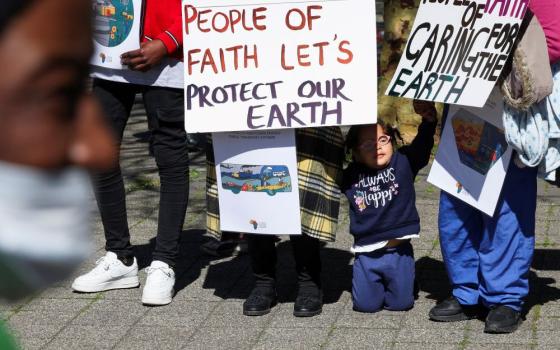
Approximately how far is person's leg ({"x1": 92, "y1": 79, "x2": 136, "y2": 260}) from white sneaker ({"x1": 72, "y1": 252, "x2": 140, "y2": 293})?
72 millimetres

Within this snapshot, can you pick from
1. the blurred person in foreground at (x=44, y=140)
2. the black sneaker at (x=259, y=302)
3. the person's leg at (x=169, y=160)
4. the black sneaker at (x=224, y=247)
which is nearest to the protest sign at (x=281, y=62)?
the person's leg at (x=169, y=160)

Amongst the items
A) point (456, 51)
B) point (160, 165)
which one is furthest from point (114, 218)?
point (456, 51)

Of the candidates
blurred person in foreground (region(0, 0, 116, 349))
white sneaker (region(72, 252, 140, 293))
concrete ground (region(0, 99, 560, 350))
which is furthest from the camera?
white sneaker (region(72, 252, 140, 293))

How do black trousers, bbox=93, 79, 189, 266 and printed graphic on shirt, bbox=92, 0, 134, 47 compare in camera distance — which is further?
black trousers, bbox=93, 79, 189, 266

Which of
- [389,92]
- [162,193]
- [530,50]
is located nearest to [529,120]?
[530,50]

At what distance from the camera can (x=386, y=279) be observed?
5.20 metres

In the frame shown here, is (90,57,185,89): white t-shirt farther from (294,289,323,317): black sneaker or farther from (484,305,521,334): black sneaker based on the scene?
(484,305,521,334): black sneaker

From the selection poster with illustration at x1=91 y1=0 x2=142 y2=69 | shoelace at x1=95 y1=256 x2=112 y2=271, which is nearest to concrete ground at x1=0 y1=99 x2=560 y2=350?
shoelace at x1=95 y1=256 x2=112 y2=271

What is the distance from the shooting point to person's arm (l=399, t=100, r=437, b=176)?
495cm

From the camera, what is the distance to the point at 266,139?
496cm

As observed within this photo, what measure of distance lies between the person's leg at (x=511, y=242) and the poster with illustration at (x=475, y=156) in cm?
7

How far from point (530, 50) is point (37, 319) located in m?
2.63

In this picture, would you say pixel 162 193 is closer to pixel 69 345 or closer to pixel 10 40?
pixel 69 345

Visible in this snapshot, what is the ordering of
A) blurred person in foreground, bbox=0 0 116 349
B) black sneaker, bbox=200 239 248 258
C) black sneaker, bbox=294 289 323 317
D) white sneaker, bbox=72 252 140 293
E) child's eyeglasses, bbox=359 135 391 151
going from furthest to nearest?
1. black sneaker, bbox=200 239 248 258
2. white sneaker, bbox=72 252 140 293
3. black sneaker, bbox=294 289 323 317
4. child's eyeglasses, bbox=359 135 391 151
5. blurred person in foreground, bbox=0 0 116 349
